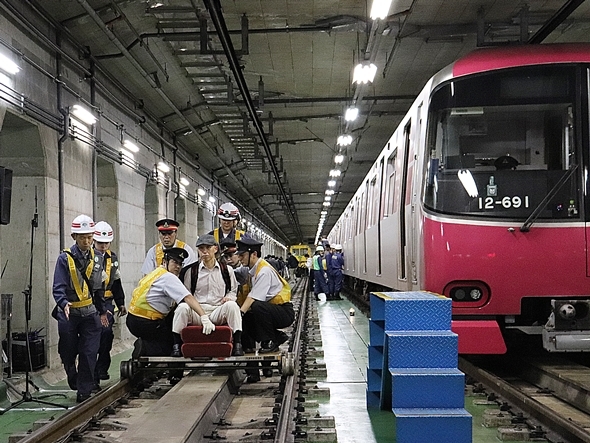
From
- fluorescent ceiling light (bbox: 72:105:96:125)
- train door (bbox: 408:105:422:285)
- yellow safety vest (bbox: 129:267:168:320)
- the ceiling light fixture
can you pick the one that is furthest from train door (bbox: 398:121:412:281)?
fluorescent ceiling light (bbox: 72:105:96:125)

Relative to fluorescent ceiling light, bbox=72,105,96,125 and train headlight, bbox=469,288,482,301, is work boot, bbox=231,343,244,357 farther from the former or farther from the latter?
fluorescent ceiling light, bbox=72,105,96,125

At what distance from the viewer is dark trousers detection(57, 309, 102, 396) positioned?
6789mm

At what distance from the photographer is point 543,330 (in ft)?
20.7

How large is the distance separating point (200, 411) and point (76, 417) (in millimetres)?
1144

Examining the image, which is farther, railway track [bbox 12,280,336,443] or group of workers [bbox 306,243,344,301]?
group of workers [bbox 306,243,344,301]

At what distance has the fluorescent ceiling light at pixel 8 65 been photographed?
7.49 m

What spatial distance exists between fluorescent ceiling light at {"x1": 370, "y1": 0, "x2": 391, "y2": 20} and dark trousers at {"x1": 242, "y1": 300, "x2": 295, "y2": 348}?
3.75 meters

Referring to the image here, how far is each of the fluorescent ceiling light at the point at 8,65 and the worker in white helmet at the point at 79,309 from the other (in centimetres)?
210

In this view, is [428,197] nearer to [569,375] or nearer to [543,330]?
[543,330]

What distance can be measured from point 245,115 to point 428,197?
9.87 metres

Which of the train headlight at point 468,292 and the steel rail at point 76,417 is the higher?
the train headlight at point 468,292

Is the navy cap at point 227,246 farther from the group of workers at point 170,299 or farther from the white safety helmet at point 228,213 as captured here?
Answer: the white safety helmet at point 228,213

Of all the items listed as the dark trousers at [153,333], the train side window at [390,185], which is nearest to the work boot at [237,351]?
the dark trousers at [153,333]

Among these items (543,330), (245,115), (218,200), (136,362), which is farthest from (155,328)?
(218,200)
